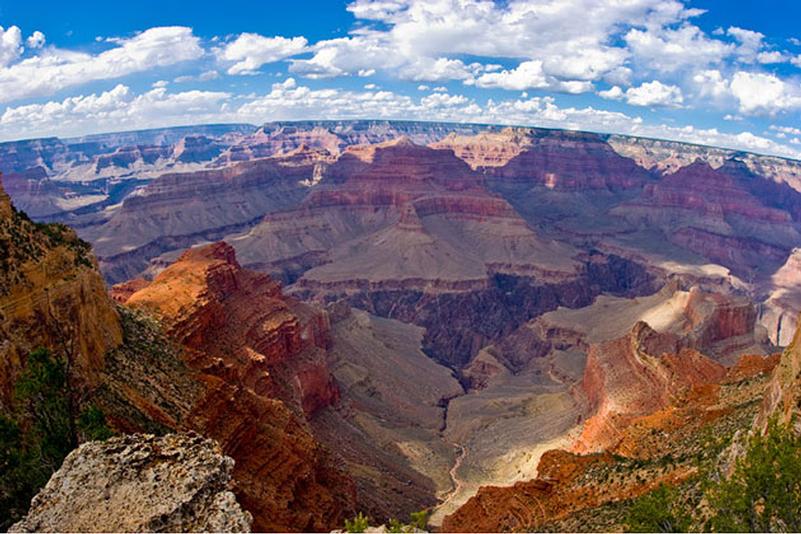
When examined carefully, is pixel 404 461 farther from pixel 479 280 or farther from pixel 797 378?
pixel 479 280

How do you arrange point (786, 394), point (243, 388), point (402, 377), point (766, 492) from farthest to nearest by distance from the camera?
point (402, 377)
point (243, 388)
point (786, 394)
point (766, 492)

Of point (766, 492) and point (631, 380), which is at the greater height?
point (766, 492)

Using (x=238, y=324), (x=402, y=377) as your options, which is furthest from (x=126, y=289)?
(x=402, y=377)

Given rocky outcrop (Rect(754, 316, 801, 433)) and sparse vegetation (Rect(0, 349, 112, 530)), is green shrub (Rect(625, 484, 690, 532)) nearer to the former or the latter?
rocky outcrop (Rect(754, 316, 801, 433))

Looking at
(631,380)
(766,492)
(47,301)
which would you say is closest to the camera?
(766,492)

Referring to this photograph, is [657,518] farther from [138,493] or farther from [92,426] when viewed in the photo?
[92,426]

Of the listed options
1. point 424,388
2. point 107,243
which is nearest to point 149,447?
point 424,388
